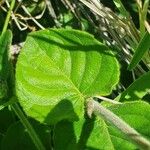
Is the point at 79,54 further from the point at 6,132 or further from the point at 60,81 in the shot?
the point at 6,132

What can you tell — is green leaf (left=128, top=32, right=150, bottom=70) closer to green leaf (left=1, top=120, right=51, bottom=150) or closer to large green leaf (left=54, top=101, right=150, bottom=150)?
large green leaf (left=54, top=101, right=150, bottom=150)

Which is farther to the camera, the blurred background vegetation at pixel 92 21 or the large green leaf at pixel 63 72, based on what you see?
the blurred background vegetation at pixel 92 21

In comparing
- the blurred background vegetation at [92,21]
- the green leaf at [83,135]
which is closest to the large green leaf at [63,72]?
the green leaf at [83,135]

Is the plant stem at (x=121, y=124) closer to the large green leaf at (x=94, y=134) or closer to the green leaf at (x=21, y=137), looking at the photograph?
the large green leaf at (x=94, y=134)

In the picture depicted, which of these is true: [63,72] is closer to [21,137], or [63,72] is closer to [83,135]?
[83,135]

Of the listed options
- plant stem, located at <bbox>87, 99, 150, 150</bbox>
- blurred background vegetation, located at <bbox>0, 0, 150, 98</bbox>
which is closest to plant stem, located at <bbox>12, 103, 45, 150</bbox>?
plant stem, located at <bbox>87, 99, 150, 150</bbox>
